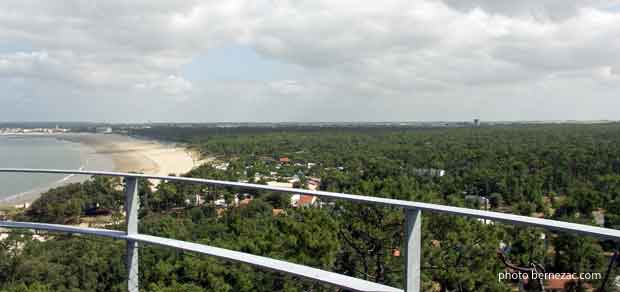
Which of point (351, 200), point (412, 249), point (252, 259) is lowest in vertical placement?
point (252, 259)

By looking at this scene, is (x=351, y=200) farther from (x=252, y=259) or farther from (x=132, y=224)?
(x=132, y=224)

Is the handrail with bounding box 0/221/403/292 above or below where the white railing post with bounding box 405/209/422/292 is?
below

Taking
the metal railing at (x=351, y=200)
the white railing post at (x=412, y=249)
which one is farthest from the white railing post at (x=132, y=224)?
the white railing post at (x=412, y=249)

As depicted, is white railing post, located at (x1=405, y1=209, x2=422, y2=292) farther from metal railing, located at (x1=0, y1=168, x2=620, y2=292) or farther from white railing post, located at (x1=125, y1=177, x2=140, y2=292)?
white railing post, located at (x1=125, y1=177, x2=140, y2=292)

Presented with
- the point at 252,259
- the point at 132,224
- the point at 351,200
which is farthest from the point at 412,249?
the point at 132,224

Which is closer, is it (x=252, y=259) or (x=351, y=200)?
(x=351, y=200)

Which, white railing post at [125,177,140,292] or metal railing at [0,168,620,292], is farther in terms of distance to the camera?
white railing post at [125,177,140,292]

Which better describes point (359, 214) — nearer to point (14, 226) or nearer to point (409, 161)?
point (14, 226)

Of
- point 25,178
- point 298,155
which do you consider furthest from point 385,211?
point 298,155

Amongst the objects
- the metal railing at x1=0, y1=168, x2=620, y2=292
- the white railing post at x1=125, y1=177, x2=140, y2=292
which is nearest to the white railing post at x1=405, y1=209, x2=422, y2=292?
the metal railing at x1=0, y1=168, x2=620, y2=292
